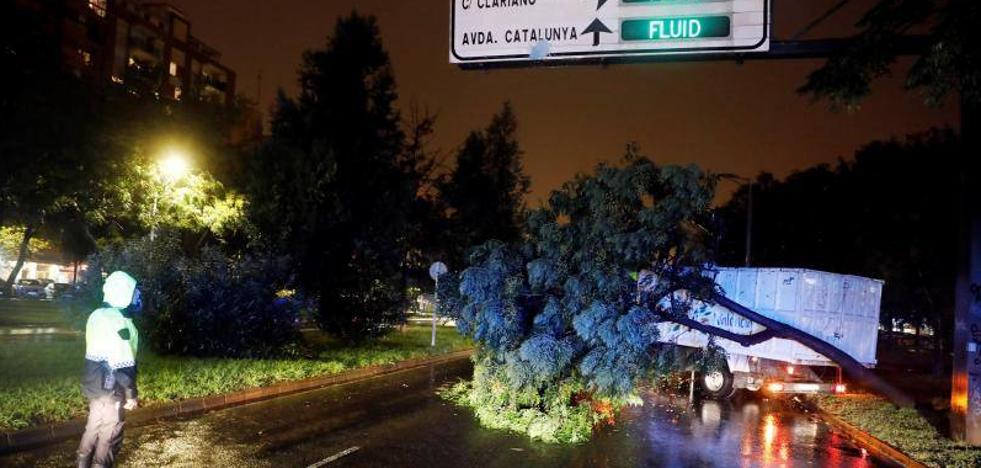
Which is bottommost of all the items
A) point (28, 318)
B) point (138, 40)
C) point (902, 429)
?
point (28, 318)

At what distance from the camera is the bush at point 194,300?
17.1m

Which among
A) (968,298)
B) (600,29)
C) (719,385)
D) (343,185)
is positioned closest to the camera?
(600,29)

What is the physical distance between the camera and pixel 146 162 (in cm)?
1797

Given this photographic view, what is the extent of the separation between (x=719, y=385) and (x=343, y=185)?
1584 cm

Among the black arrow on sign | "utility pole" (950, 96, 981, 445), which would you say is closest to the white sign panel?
the black arrow on sign

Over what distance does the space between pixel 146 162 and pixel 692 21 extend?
1347 centimetres

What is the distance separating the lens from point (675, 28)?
9469 mm

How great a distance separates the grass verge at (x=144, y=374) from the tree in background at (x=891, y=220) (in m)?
9.60

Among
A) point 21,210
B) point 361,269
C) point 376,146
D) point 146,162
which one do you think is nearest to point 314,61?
point 376,146

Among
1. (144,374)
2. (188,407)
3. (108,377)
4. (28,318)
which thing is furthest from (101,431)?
(28,318)

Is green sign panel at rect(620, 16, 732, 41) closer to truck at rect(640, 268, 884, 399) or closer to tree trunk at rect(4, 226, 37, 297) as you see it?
truck at rect(640, 268, 884, 399)

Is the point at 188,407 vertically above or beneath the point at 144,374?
beneath

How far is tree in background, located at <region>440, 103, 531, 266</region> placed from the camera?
45.3m

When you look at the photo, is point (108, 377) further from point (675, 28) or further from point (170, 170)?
point (170, 170)
